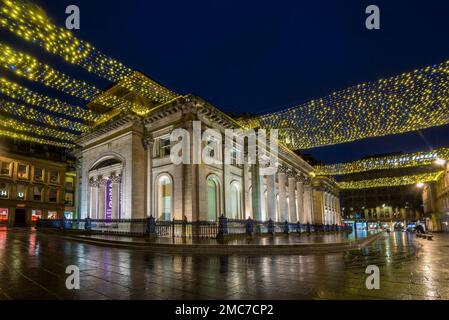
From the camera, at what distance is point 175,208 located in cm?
1972

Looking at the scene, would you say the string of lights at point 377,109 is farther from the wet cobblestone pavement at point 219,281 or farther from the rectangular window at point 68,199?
the rectangular window at point 68,199

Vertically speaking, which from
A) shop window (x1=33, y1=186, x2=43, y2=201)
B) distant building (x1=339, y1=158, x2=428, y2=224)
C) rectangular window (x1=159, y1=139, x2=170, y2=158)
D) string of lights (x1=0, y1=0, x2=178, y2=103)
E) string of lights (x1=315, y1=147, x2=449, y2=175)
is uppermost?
string of lights (x1=0, y1=0, x2=178, y2=103)

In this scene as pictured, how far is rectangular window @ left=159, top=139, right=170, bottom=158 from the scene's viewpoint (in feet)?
73.1

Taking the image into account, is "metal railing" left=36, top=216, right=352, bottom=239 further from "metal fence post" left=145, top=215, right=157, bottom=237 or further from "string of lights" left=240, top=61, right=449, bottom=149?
"string of lights" left=240, top=61, right=449, bottom=149

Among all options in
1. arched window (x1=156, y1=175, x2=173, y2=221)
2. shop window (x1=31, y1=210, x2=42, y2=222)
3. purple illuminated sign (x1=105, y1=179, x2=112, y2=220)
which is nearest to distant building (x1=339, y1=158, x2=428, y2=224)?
arched window (x1=156, y1=175, x2=173, y2=221)

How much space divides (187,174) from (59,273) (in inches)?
526

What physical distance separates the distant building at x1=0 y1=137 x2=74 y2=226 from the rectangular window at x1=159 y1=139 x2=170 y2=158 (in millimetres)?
29544

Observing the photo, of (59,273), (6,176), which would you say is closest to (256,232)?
(59,273)

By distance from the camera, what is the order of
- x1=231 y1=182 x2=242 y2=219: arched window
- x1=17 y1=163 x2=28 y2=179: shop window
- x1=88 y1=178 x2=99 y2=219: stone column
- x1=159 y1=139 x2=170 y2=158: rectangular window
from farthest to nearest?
x1=17 y1=163 x2=28 y2=179: shop window → x1=88 y1=178 x2=99 y2=219: stone column → x1=231 y1=182 x2=242 y2=219: arched window → x1=159 y1=139 x2=170 y2=158: rectangular window

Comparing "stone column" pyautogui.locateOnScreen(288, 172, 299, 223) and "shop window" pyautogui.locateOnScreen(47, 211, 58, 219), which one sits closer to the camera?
"stone column" pyautogui.locateOnScreen(288, 172, 299, 223)

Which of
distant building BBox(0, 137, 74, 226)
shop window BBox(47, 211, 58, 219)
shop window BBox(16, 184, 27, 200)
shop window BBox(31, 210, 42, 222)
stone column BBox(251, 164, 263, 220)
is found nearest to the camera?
stone column BBox(251, 164, 263, 220)

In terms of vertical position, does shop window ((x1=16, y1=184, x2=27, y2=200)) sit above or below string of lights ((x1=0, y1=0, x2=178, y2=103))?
below

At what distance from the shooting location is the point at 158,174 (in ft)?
72.8
